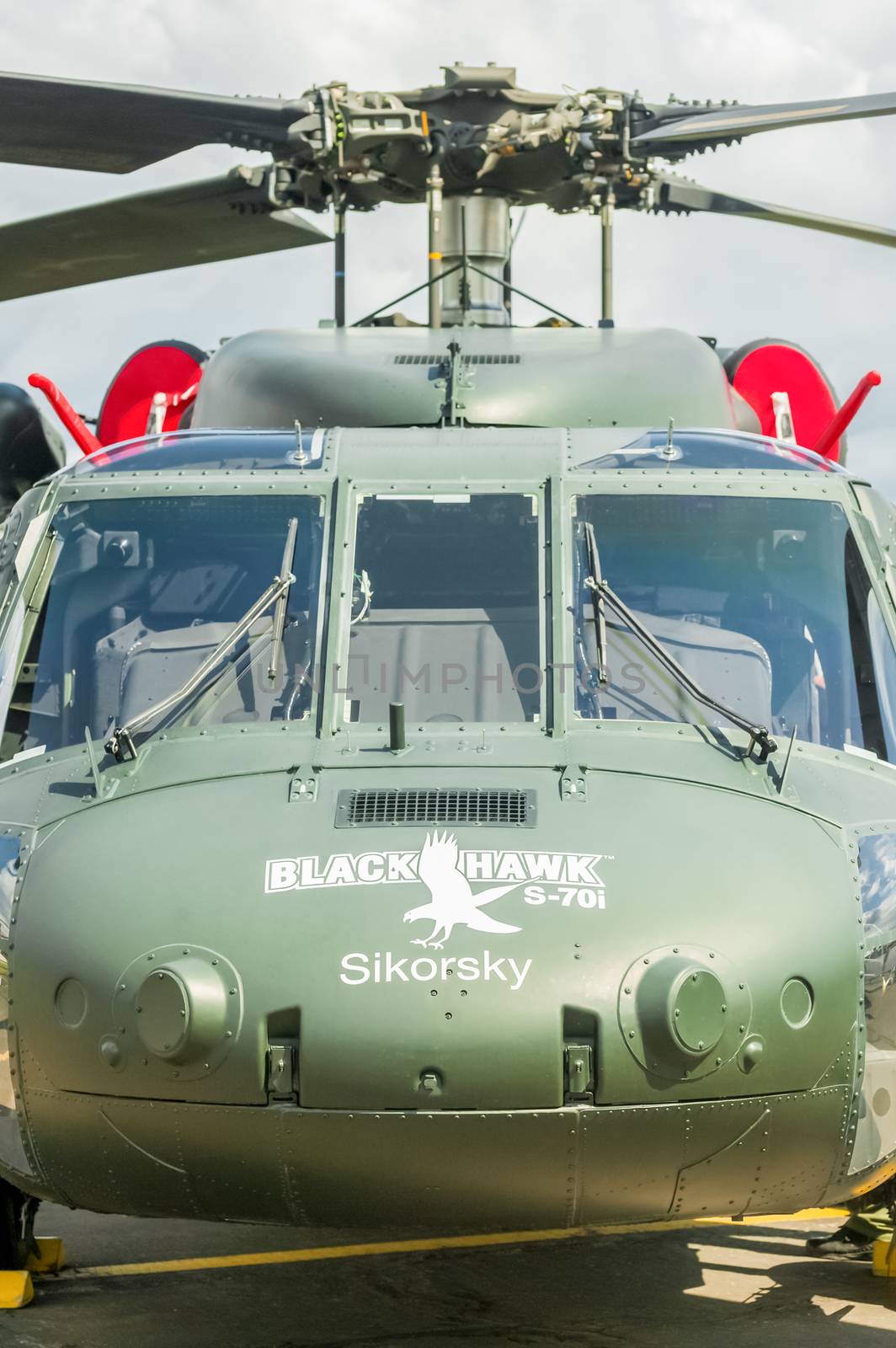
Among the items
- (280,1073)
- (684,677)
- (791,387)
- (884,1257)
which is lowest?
(884,1257)

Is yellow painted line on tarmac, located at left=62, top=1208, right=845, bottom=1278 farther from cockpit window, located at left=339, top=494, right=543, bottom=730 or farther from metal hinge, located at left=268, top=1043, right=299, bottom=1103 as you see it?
metal hinge, located at left=268, top=1043, right=299, bottom=1103

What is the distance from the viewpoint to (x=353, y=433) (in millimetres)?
6043

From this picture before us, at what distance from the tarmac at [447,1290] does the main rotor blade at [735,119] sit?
4.71 m

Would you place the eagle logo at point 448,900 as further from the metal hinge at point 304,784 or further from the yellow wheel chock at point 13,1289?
the yellow wheel chock at point 13,1289

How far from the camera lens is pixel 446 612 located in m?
5.58

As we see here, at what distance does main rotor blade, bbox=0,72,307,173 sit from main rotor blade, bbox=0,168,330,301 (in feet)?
0.84

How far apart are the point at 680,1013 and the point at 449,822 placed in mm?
Answer: 751

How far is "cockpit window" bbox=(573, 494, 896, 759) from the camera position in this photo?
5.36 metres

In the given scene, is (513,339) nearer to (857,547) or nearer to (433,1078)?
(857,547)

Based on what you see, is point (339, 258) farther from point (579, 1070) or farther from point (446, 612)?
point (579, 1070)

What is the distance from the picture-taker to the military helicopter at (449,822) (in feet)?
13.8

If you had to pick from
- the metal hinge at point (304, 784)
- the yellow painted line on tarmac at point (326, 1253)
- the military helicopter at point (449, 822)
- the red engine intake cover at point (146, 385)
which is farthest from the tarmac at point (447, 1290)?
the red engine intake cover at point (146, 385)

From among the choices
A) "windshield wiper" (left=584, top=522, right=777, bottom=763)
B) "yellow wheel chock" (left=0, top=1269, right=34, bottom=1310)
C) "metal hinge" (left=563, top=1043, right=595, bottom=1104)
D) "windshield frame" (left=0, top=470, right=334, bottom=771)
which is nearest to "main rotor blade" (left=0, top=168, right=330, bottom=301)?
"windshield frame" (left=0, top=470, right=334, bottom=771)

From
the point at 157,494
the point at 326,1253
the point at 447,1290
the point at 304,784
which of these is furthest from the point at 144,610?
the point at 326,1253
